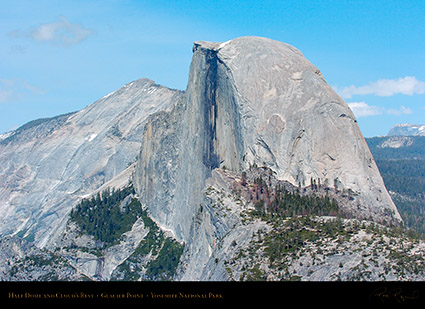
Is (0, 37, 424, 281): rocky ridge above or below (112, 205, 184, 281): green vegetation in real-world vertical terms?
above

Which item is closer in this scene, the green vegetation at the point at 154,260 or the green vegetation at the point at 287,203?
the green vegetation at the point at 287,203

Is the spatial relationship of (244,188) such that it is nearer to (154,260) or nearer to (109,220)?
(154,260)
